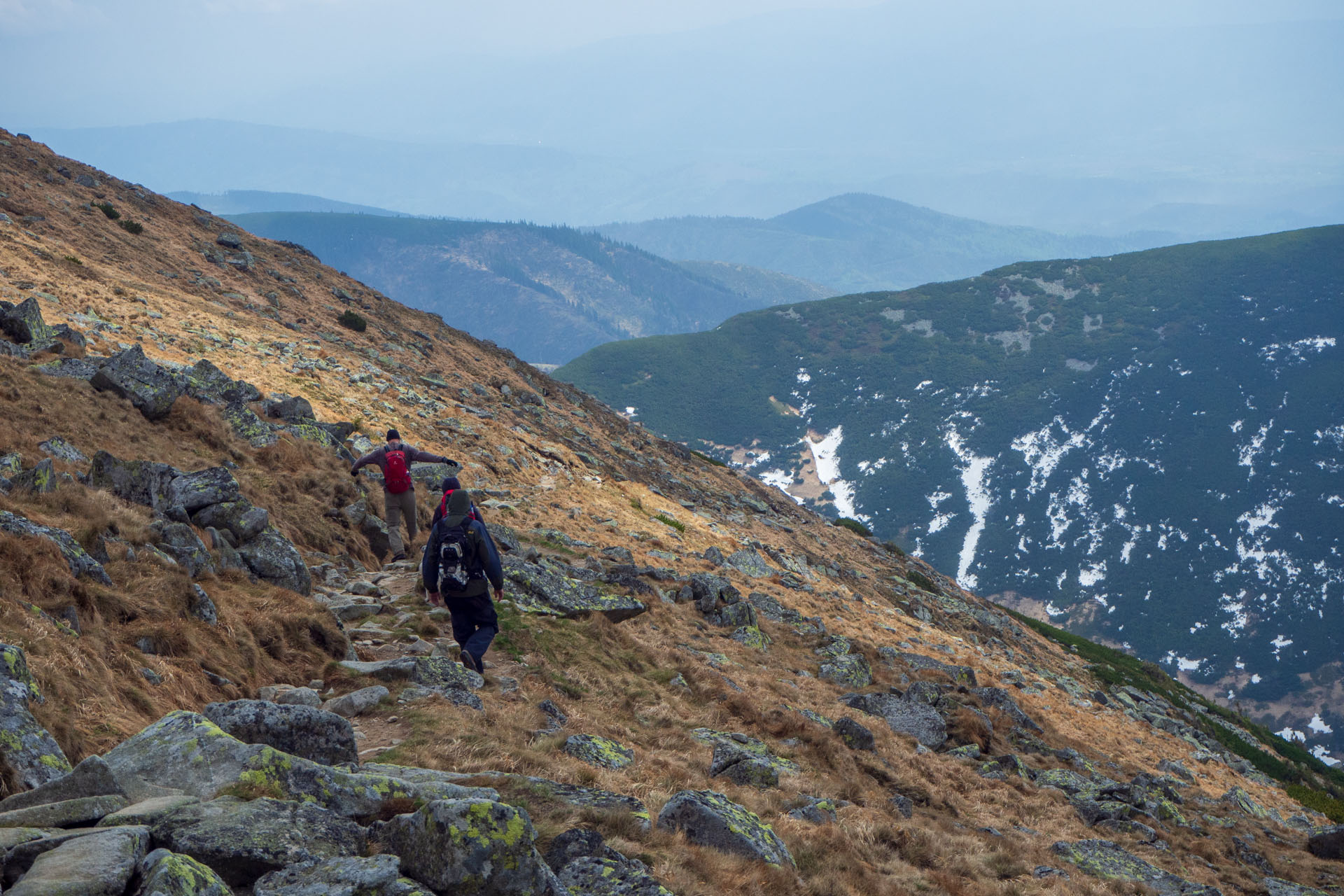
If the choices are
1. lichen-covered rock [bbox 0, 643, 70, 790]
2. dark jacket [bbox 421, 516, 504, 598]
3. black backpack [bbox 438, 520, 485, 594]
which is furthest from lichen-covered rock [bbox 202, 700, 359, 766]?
dark jacket [bbox 421, 516, 504, 598]

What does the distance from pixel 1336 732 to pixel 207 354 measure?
17070 centimetres

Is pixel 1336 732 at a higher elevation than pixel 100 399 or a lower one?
lower

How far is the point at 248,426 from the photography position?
18.4 metres

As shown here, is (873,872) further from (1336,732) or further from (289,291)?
(1336,732)

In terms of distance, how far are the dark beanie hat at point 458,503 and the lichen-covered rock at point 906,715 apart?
35.1 feet

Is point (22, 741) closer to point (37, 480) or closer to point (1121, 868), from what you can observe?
point (37, 480)

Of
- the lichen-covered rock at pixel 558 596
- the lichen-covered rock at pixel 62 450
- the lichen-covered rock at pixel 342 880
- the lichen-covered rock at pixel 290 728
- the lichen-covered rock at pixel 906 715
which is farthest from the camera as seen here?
the lichen-covered rock at pixel 906 715

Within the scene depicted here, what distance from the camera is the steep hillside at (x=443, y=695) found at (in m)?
6.21

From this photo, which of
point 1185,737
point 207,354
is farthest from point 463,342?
point 1185,737

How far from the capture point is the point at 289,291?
43344 millimetres

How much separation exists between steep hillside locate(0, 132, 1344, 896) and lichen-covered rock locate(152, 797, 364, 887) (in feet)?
0.09

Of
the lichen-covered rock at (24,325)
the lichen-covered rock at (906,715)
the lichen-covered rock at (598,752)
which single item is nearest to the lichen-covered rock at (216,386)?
the lichen-covered rock at (24,325)

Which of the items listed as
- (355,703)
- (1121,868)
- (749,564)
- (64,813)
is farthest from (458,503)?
(749,564)

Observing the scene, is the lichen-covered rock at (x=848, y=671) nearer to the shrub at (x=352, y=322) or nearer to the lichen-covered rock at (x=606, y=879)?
the lichen-covered rock at (x=606, y=879)
